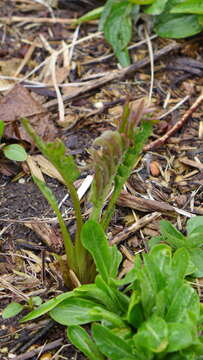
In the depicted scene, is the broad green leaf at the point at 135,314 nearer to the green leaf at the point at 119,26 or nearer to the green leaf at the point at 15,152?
the green leaf at the point at 15,152

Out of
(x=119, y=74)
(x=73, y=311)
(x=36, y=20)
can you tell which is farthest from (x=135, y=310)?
(x=36, y=20)

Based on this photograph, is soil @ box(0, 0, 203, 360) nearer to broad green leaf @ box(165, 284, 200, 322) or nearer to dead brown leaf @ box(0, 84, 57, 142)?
dead brown leaf @ box(0, 84, 57, 142)

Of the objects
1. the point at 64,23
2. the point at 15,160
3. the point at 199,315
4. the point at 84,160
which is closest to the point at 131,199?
the point at 84,160

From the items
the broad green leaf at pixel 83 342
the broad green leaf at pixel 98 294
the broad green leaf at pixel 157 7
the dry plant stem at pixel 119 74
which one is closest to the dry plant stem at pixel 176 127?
the dry plant stem at pixel 119 74

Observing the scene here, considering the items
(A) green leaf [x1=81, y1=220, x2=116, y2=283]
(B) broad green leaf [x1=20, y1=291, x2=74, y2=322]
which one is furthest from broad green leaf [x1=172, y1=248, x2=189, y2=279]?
(B) broad green leaf [x1=20, y1=291, x2=74, y2=322]

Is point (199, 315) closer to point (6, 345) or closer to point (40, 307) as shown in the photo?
point (40, 307)
